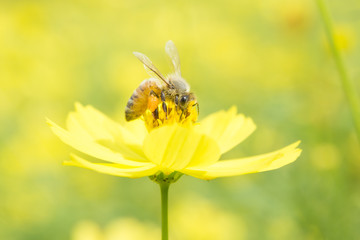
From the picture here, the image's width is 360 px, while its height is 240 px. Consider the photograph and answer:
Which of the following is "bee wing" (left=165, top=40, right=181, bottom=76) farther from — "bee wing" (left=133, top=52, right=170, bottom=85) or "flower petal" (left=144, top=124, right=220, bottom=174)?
"flower petal" (left=144, top=124, right=220, bottom=174)

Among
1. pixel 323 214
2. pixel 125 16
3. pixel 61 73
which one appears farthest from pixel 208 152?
pixel 125 16

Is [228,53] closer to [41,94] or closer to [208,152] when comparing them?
[41,94]

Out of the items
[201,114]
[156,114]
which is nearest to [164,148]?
[156,114]

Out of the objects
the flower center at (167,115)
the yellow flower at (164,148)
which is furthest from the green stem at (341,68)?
the flower center at (167,115)

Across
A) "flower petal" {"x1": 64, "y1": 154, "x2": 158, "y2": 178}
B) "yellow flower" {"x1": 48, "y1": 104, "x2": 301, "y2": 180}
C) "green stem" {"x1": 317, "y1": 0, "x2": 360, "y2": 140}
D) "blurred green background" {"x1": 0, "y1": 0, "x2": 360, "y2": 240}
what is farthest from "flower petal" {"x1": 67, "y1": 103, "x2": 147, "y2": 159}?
"green stem" {"x1": 317, "y1": 0, "x2": 360, "y2": 140}

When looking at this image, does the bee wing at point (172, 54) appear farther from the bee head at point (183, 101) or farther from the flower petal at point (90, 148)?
the flower petal at point (90, 148)

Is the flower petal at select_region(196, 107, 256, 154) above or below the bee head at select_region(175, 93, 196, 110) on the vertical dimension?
below

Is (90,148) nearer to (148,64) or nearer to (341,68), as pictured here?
(148,64)
